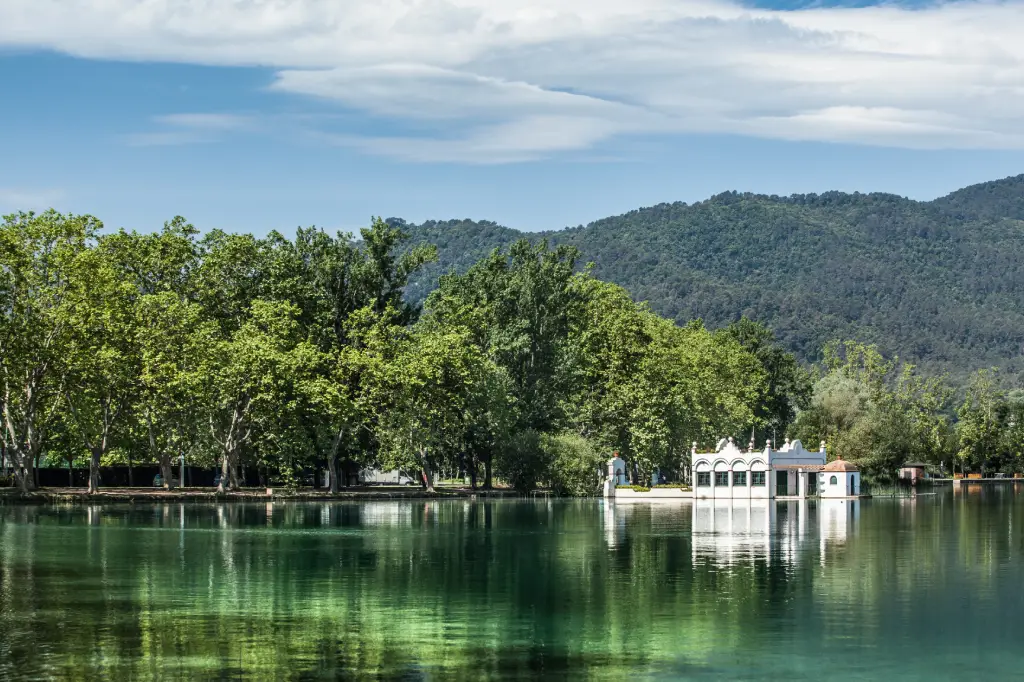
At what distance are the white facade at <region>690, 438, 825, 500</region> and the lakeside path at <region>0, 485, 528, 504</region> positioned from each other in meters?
18.0

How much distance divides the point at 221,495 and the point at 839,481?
58066mm

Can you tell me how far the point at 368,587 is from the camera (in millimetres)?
41438

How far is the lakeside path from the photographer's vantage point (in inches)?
3583

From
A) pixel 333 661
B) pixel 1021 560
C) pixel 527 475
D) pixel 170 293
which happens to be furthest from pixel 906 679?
pixel 527 475

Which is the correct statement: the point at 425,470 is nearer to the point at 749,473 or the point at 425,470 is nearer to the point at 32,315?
the point at 749,473

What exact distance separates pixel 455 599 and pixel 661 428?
8755 cm

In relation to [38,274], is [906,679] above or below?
below

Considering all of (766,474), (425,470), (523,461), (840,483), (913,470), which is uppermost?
(523,461)

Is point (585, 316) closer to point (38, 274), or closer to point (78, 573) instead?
point (38, 274)

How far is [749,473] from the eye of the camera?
12381 centimetres

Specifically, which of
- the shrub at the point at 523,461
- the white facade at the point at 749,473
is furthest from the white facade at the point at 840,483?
the shrub at the point at 523,461

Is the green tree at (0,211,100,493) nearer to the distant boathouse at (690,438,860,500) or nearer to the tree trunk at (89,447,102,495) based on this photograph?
the tree trunk at (89,447,102,495)

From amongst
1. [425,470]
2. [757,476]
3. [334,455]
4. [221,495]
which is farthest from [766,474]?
[221,495]

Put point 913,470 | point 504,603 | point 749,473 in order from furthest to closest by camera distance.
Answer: point 913,470 → point 749,473 → point 504,603
